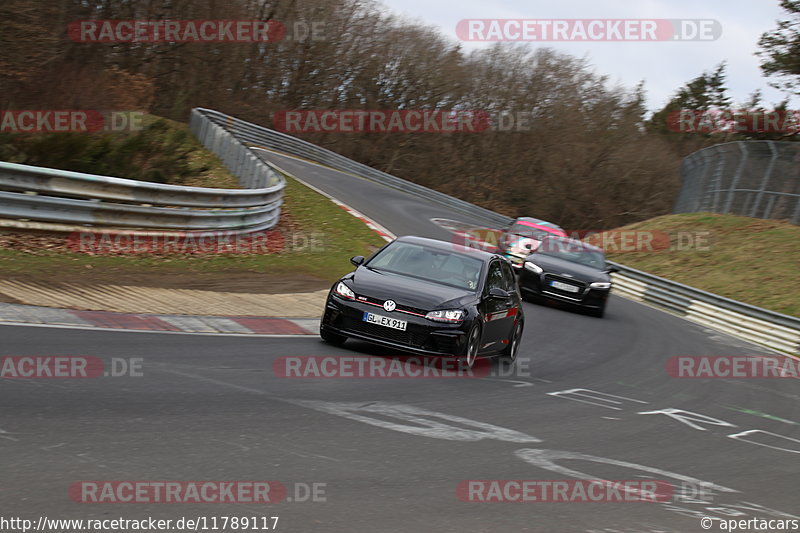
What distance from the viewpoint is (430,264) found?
1130 cm

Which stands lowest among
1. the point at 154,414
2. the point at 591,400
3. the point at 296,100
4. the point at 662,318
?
the point at 662,318

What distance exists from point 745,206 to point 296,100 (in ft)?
100.0

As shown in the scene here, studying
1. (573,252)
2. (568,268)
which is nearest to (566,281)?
(568,268)

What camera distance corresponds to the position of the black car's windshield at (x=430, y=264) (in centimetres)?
1105

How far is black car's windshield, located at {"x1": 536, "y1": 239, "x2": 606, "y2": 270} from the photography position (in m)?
20.4

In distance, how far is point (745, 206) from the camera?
34.8 m

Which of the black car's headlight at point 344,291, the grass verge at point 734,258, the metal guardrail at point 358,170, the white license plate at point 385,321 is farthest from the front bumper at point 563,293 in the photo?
the metal guardrail at point 358,170

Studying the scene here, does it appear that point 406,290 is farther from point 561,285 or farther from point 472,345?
point 561,285

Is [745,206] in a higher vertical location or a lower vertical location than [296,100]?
lower

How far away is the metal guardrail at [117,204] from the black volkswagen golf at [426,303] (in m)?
5.61

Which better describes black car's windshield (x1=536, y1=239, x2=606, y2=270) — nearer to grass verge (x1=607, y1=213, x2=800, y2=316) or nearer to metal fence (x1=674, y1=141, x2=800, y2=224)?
grass verge (x1=607, y1=213, x2=800, y2=316)

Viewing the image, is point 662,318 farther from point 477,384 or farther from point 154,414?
Result: point 154,414

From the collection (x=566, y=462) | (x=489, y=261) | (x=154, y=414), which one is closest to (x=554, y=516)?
(x=566, y=462)

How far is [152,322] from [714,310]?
54.6ft
